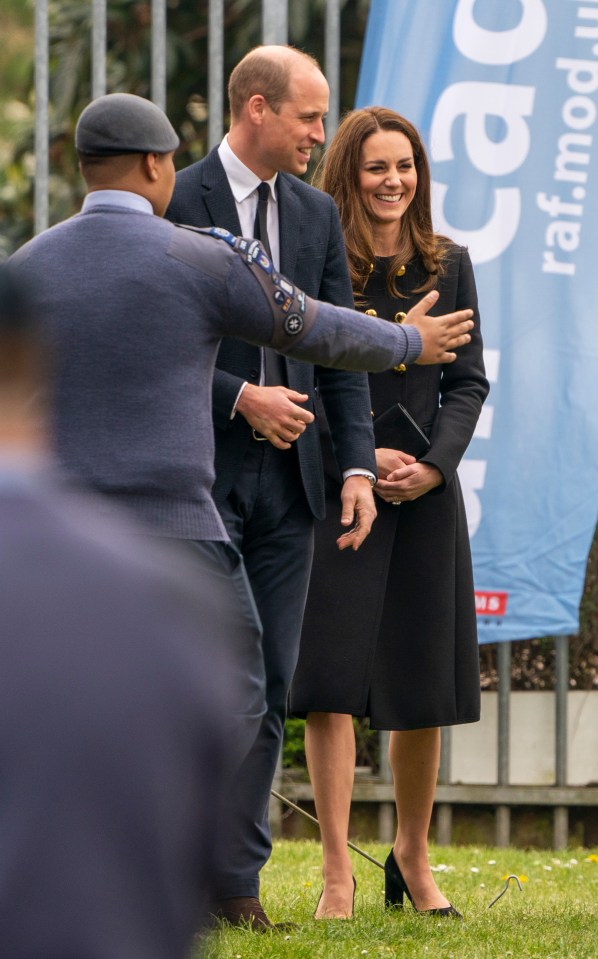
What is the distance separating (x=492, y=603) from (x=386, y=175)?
7.94 ft

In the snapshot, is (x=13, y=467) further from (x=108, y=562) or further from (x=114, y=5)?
(x=114, y=5)

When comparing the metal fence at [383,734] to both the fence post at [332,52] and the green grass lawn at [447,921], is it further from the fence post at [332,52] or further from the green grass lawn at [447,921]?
the green grass lawn at [447,921]

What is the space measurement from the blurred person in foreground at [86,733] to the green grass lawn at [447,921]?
3.73 ft

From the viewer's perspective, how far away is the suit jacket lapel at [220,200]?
3.30 meters

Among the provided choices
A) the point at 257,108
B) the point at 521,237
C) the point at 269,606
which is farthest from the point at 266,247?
the point at 521,237

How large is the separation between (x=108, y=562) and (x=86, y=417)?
1.39 m

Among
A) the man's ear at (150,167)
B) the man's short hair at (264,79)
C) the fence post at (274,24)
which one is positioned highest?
the fence post at (274,24)

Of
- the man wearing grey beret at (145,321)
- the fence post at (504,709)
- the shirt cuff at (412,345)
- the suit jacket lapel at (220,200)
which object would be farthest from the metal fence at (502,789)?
the man wearing grey beret at (145,321)

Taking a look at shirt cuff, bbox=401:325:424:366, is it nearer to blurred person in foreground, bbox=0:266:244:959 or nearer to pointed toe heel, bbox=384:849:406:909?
pointed toe heel, bbox=384:849:406:909

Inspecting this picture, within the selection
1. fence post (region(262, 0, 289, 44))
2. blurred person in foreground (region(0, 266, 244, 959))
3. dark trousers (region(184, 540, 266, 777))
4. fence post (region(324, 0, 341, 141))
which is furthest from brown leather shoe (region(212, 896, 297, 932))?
fence post (region(262, 0, 289, 44))

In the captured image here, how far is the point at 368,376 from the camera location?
3764 mm

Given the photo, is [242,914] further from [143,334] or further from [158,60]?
[158,60]

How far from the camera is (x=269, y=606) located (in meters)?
3.39

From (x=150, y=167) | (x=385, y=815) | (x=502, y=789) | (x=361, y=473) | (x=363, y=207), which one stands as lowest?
(x=385, y=815)
